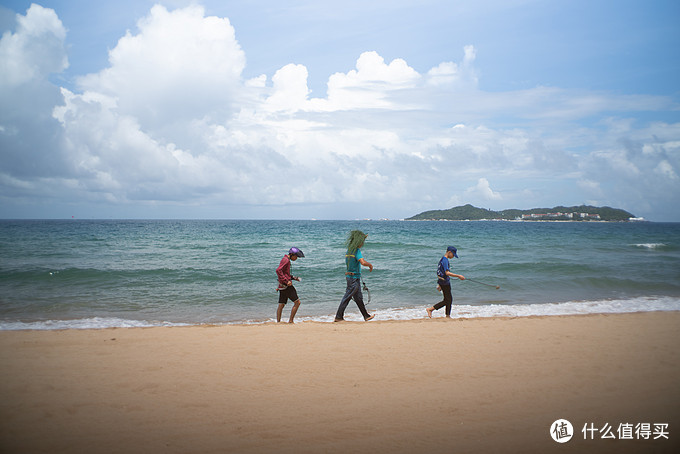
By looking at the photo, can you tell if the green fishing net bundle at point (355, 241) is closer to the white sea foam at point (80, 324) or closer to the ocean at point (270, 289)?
the ocean at point (270, 289)

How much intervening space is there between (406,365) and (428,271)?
1364cm

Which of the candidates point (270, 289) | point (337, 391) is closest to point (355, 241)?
point (337, 391)

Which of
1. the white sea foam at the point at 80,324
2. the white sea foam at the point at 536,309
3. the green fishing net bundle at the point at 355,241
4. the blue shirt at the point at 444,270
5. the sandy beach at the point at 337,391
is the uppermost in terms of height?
the green fishing net bundle at the point at 355,241

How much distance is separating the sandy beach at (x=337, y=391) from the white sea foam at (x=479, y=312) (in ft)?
7.91

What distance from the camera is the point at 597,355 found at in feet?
19.1

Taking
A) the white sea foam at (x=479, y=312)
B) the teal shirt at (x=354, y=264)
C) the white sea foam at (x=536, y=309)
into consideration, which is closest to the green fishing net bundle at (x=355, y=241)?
the teal shirt at (x=354, y=264)

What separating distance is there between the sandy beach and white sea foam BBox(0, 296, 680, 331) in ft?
7.91

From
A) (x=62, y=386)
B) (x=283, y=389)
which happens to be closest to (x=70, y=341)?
(x=62, y=386)

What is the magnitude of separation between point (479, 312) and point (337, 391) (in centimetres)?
735

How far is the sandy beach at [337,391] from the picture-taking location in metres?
3.59

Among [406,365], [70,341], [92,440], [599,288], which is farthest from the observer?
[599,288]

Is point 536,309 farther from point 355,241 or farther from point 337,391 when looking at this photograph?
point 337,391

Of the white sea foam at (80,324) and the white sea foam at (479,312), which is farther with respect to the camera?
the white sea foam at (479,312)

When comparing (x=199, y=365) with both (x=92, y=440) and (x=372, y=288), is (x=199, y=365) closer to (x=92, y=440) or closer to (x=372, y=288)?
(x=92, y=440)
